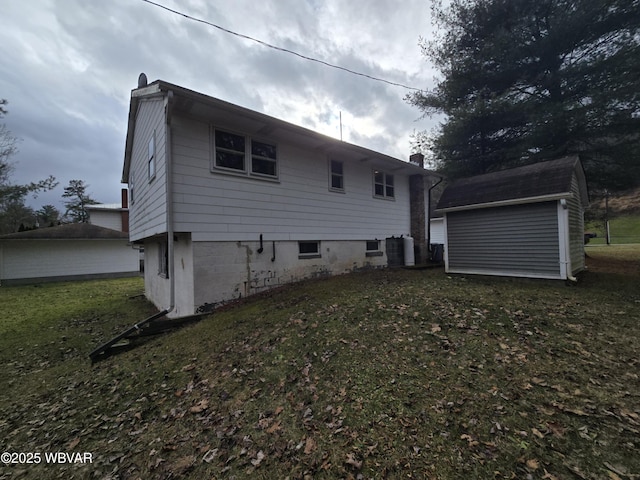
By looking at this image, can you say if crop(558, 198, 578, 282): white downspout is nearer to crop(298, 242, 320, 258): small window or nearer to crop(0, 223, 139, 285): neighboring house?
crop(298, 242, 320, 258): small window

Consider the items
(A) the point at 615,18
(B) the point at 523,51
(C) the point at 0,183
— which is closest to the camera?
(A) the point at 615,18

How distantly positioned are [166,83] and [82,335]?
6.63 meters

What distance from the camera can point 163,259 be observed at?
8.84 m

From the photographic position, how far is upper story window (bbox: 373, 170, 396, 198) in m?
11.4

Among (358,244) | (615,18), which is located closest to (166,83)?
(358,244)

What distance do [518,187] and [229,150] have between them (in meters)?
8.84

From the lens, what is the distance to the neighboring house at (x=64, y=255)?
16125mm

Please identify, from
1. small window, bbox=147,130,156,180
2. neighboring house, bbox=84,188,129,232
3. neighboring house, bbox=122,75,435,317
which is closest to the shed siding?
neighboring house, bbox=122,75,435,317

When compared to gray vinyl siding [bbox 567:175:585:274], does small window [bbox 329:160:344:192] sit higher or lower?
higher

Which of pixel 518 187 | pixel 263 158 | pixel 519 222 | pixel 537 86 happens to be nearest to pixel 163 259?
pixel 263 158

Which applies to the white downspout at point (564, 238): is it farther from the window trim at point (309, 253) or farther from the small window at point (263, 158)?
the small window at point (263, 158)

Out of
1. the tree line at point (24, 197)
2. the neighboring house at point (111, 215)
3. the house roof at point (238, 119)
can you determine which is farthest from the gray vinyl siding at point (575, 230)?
the tree line at point (24, 197)

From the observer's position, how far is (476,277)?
29.7 ft

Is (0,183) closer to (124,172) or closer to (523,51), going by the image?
(124,172)
